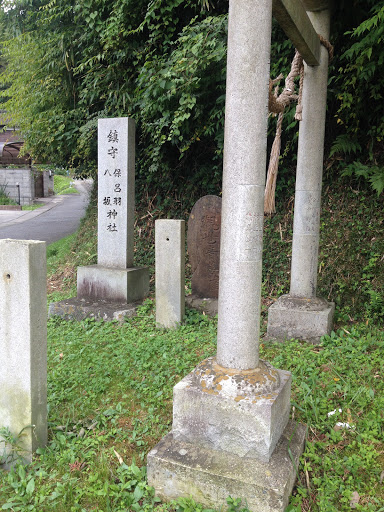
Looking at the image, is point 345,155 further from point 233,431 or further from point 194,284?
point 233,431

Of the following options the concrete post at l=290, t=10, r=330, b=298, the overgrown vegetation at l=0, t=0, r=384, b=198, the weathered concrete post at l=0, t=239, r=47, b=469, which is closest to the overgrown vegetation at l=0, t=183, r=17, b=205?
the overgrown vegetation at l=0, t=0, r=384, b=198

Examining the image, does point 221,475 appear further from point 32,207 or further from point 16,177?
point 16,177

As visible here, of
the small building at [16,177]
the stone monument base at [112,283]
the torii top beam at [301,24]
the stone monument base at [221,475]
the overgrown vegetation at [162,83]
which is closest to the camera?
the stone monument base at [221,475]

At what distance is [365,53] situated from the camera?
4293mm

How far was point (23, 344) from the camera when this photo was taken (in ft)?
8.11

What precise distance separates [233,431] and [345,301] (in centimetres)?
332

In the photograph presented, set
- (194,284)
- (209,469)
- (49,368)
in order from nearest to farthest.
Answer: (209,469), (49,368), (194,284)

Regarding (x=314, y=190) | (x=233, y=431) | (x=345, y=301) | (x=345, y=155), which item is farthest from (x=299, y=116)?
(x=233, y=431)

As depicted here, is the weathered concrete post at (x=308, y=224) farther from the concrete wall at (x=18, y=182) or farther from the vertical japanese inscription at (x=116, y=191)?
the concrete wall at (x=18, y=182)

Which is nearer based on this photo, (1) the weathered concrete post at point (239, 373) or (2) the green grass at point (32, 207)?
(1) the weathered concrete post at point (239, 373)

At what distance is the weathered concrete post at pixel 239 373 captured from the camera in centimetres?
212

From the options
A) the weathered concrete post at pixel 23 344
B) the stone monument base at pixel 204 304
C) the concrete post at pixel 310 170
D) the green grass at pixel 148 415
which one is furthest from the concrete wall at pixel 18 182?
the weathered concrete post at pixel 23 344

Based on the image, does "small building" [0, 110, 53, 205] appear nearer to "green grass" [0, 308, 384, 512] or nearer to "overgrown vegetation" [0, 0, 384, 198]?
"overgrown vegetation" [0, 0, 384, 198]

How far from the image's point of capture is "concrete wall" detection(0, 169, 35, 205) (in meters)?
22.7
